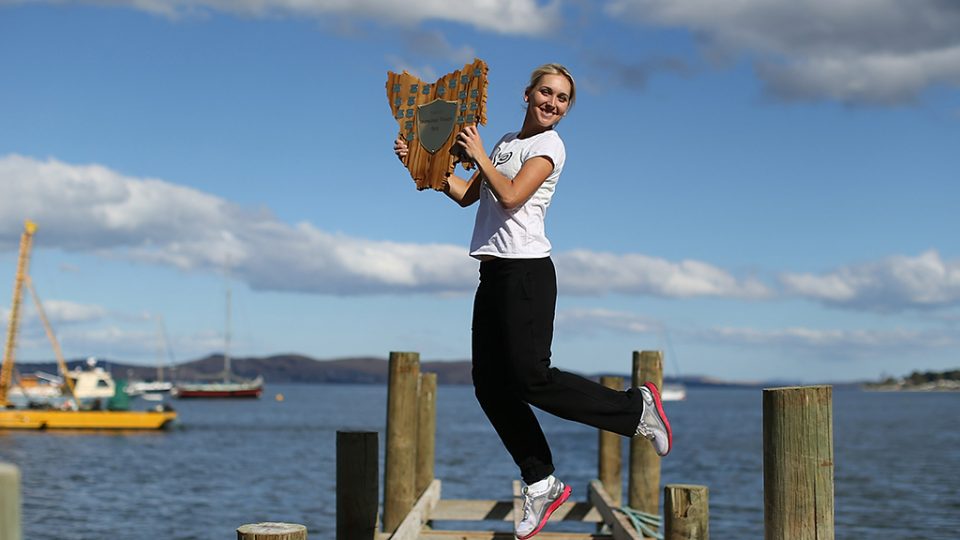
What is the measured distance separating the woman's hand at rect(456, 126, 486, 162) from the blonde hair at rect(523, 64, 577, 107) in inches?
17.5

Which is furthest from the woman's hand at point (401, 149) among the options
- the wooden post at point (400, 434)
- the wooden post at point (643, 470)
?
the wooden post at point (643, 470)

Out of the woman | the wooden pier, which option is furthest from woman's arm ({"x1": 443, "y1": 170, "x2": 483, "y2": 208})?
the wooden pier

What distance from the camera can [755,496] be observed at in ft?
108

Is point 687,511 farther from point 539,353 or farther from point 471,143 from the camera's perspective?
point 471,143

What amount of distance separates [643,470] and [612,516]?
31.2 inches

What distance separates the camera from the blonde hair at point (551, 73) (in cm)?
550

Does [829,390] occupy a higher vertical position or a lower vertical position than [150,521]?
higher

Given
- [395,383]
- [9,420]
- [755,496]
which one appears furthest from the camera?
[9,420]

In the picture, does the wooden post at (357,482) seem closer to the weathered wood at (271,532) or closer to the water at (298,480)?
the weathered wood at (271,532)

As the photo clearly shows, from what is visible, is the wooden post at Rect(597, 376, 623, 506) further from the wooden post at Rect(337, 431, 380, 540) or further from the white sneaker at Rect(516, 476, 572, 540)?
the white sneaker at Rect(516, 476, 572, 540)

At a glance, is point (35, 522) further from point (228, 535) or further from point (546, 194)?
point (546, 194)

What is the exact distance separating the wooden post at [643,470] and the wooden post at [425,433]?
311 cm

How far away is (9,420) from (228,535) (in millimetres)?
35826

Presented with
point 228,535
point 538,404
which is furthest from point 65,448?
point 538,404
